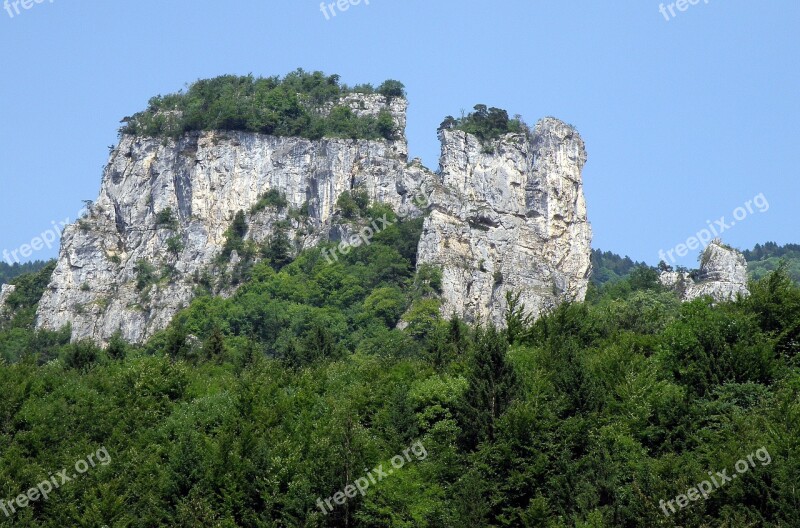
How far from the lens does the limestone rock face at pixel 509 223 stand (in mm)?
116625

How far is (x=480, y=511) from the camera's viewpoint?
155 feet

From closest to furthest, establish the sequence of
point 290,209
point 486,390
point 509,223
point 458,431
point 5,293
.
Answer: point 458,431, point 486,390, point 509,223, point 290,209, point 5,293

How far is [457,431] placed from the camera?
53.9 meters

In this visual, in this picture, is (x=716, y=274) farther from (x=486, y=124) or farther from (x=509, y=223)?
(x=486, y=124)

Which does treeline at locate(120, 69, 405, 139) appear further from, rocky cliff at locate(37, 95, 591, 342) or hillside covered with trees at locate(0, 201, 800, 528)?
hillside covered with trees at locate(0, 201, 800, 528)

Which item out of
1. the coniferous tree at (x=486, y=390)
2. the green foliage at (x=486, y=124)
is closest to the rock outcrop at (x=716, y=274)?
the green foliage at (x=486, y=124)

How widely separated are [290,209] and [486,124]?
20.6 m

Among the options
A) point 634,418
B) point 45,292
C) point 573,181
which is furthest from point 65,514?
point 573,181

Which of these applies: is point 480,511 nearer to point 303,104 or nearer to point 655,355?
point 655,355

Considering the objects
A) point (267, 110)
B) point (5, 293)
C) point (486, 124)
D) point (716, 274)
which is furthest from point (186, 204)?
point (716, 274)

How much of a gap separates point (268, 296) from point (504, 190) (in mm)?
24480

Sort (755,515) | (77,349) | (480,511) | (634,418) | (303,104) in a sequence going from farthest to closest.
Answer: (303,104)
(77,349)
(634,418)
(480,511)
(755,515)

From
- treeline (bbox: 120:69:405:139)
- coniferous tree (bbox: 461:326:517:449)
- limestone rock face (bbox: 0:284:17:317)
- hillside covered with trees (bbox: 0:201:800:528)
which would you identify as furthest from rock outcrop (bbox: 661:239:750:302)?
coniferous tree (bbox: 461:326:517:449)

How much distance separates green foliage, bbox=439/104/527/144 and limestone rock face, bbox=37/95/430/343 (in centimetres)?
561
